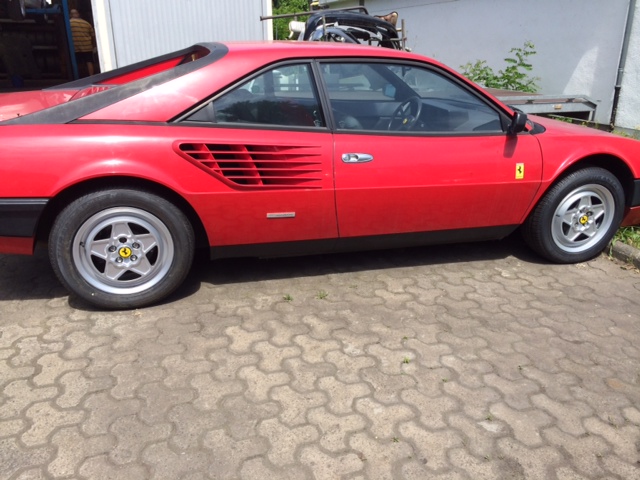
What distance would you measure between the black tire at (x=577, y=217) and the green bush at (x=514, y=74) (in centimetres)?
547

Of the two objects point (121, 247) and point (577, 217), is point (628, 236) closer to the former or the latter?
point (577, 217)

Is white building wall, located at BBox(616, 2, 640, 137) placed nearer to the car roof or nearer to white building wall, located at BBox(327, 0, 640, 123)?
white building wall, located at BBox(327, 0, 640, 123)

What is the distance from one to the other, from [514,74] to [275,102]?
274 inches

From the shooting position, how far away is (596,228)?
411 centimetres

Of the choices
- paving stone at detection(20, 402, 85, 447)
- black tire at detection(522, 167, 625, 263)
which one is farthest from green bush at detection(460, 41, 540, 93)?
paving stone at detection(20, 402, 85, 447)

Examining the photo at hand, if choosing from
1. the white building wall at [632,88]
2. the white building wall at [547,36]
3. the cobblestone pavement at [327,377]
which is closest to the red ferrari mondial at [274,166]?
the cobblestone pavement at [327,377]

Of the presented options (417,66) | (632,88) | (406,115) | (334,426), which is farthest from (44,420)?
(632,88)

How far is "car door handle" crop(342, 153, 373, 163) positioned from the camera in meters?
3.31

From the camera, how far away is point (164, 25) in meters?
8.60

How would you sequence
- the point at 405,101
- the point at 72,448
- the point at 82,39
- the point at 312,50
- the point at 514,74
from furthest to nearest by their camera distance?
1. the point at 82,39
2. the point at 514,74
3. the point at 405,101
4. the point at 312,50
5. the point at 72,448

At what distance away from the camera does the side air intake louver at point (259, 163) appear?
3.09 m

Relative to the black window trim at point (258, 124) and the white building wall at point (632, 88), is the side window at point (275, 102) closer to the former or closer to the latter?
the black window trim at point (258, 124)

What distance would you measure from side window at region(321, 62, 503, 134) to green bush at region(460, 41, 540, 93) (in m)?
5.94

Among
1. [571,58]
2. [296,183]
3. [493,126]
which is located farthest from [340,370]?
[571,58]
